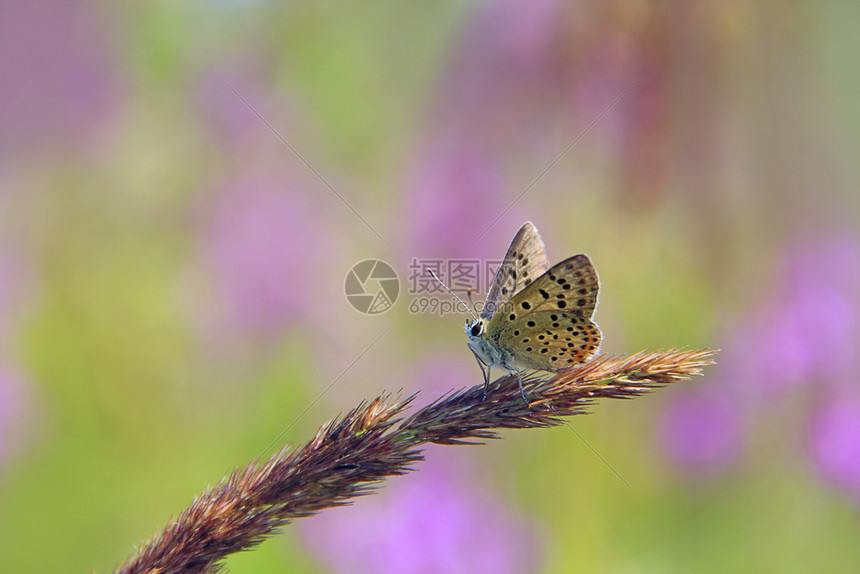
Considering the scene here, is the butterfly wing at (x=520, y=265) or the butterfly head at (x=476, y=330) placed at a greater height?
the butterfly wing at (x=520, y=265)

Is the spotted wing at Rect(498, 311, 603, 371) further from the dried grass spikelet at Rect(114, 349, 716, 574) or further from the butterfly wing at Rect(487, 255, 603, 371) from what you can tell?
the dried grass spikelet at Rect(114, 349, 716, 574)

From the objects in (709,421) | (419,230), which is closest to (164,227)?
(419,230)

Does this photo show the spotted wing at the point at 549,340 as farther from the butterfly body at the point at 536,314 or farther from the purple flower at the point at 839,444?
the purple flower at the point at 839,444

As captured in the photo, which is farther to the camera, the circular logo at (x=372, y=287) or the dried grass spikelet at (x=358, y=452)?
the circular logo at (x=372, y=287)

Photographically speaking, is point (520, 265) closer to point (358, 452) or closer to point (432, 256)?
point (358, 452)

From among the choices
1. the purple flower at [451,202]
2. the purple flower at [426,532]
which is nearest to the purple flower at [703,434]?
the purple flower at [426,532]

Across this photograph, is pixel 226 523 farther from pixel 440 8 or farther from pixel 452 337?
pixel 440 8

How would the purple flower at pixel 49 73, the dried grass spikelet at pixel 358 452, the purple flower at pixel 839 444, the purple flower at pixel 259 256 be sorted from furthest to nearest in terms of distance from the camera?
the purple flower at pixel 259 256, the purple flower at pixel 49 73, the purple flower at pixel 839 444, the dried grass spikelet at pixel 358 452
